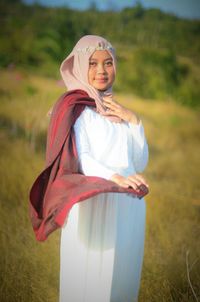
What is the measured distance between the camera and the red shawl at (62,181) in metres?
1.48

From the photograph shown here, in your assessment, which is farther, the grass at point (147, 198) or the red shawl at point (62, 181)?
the grass at point (147, 198)

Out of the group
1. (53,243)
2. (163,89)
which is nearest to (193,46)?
(163,89)

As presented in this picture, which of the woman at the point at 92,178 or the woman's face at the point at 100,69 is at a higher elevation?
the woman's face at the point at 100,69

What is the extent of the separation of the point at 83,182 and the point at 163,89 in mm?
4341

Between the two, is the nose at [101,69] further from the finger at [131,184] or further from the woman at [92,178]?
the finger at [131,184]

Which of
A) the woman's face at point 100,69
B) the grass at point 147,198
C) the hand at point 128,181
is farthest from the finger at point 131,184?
the grass at point 147,198

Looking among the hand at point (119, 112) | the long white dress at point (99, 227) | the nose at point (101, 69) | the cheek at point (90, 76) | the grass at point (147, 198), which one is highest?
the nose at point (101, 69)

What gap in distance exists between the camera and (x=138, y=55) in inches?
226

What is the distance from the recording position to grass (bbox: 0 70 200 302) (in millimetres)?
2473

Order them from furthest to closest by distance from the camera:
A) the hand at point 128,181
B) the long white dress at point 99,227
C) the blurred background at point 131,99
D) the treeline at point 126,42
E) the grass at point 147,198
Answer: the treeline at point 126,42 < the blurred background at point 131,99 < the grass at point 147,198 < the long white dress at point 99,227 < the hand at point 128,181

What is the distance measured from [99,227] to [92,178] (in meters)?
0.20

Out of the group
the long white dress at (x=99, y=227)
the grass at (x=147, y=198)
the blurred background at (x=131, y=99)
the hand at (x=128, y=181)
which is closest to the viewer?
the hand at (x=128, y=181)

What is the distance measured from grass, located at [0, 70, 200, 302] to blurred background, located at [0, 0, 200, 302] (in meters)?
0.01

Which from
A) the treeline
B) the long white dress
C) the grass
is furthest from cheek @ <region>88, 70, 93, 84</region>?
the treeline
